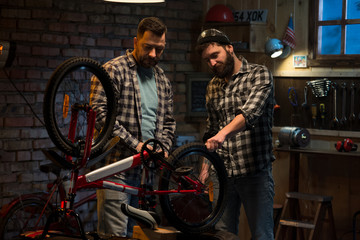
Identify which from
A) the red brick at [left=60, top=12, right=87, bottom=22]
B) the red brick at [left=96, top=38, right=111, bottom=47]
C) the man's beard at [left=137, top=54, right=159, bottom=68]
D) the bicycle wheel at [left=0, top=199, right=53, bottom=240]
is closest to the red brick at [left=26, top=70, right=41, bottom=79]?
the red brick at [left=60, top=12, right=87, bottom=22]

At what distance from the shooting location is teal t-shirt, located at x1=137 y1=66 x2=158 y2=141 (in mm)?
2619

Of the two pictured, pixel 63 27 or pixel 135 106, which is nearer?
pixel 135 106

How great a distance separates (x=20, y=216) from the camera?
13.1ft

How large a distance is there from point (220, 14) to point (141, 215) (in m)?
3.15

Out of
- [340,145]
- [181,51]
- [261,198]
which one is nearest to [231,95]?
[261,198]

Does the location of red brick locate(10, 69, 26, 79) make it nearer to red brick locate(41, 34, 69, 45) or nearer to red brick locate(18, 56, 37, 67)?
red brick locate(18, 56, 37, 67)

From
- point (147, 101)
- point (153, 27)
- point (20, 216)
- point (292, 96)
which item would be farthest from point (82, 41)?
point (153, 27)

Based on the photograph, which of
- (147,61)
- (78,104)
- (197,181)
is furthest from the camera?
(147,61)

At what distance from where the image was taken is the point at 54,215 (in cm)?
184

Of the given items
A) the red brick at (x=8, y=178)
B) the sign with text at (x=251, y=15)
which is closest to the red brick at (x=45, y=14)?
the red brick at (x=8, y=178)

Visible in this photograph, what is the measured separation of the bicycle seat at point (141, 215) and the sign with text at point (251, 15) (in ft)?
10.5

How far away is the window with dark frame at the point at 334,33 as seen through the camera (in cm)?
466

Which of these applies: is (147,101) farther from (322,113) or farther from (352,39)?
(352,39)

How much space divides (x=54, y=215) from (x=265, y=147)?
124 cm
